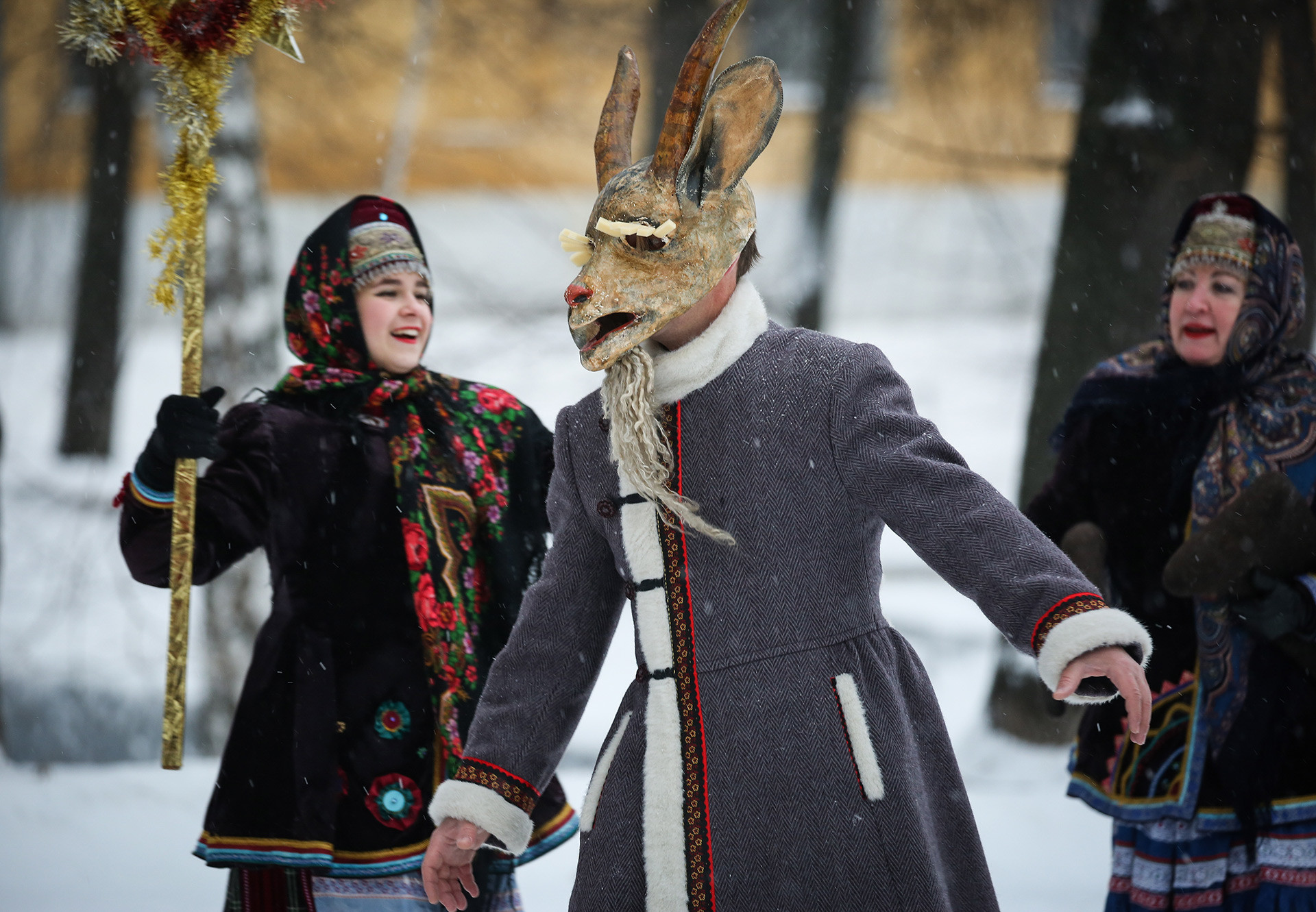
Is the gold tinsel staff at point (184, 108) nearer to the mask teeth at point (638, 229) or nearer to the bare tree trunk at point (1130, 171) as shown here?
the mask teeth at point (638, 229)

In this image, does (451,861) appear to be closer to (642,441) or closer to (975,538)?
(642,441)

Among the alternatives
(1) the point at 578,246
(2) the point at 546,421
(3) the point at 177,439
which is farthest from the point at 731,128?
(2) the point at 546,421

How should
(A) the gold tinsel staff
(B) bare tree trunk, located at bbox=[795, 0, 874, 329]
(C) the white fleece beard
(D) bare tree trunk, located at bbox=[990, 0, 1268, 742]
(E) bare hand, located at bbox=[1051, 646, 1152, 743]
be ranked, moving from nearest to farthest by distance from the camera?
(E) bare hand, located at bbox=[1051, 646, 1152, 743] → (C) the white fleece beard → (A) the gold tinsel staff → (D) bare tree trunk, located at bbox=[990, 0, 1268, 742] → (B) bare tree trunk, located at bbox=[795, 0, 874, 329]

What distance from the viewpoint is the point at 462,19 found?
27.1 ft

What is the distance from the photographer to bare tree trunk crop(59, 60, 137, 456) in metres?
7.31

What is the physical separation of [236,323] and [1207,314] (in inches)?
173

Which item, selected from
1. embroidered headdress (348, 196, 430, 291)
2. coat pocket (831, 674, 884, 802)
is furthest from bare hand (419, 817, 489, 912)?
embroidered headdress (348, 196, 430, 291)

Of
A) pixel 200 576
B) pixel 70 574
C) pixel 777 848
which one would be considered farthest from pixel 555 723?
pixel 70 574

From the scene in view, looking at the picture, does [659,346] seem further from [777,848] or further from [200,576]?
[200,576]

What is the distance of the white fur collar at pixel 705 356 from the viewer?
221cm

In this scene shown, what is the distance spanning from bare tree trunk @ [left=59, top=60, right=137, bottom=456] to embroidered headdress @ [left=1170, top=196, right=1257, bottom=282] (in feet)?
18.0

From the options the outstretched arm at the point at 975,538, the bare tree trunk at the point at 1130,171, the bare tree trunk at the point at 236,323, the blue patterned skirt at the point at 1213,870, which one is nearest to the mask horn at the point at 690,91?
the outstretched arm at the point at 975,538

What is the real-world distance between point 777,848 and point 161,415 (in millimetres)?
1764

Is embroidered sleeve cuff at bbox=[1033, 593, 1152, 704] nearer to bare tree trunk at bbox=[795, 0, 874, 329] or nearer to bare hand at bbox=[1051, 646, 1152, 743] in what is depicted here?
bare hand at bbox=[1051, 646, 1152, 743]
